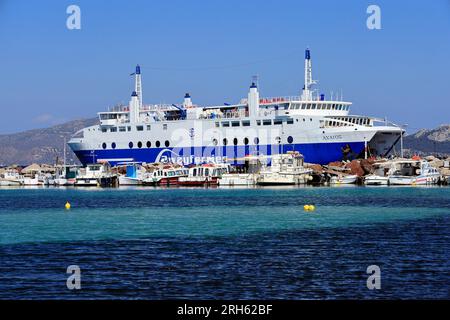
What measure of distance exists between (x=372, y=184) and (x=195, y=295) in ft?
186

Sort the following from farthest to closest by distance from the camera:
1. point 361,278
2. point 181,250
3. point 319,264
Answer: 1. point 181,250
2. point 319,264
3. point 361,278

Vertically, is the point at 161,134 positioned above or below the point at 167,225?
above

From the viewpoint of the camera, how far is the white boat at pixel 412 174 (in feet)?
233

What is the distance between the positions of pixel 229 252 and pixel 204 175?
53.4m

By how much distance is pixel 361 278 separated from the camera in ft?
60.9

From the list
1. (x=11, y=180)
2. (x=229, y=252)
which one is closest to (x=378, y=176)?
(x=11, y=180)

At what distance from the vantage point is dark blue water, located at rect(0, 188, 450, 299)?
17.4 meters

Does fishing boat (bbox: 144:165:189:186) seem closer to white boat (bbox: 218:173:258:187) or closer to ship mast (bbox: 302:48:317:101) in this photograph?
white boat (bbox: 218:173:258:187)

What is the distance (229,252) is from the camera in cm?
2319

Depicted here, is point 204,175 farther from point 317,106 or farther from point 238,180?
point 317,106

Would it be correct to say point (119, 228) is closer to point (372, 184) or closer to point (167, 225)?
point (167, 225)

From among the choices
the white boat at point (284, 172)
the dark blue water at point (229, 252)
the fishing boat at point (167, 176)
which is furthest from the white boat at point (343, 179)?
the dark blue water at point (229, 252)

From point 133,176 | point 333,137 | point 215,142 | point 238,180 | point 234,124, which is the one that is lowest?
point 238,180
